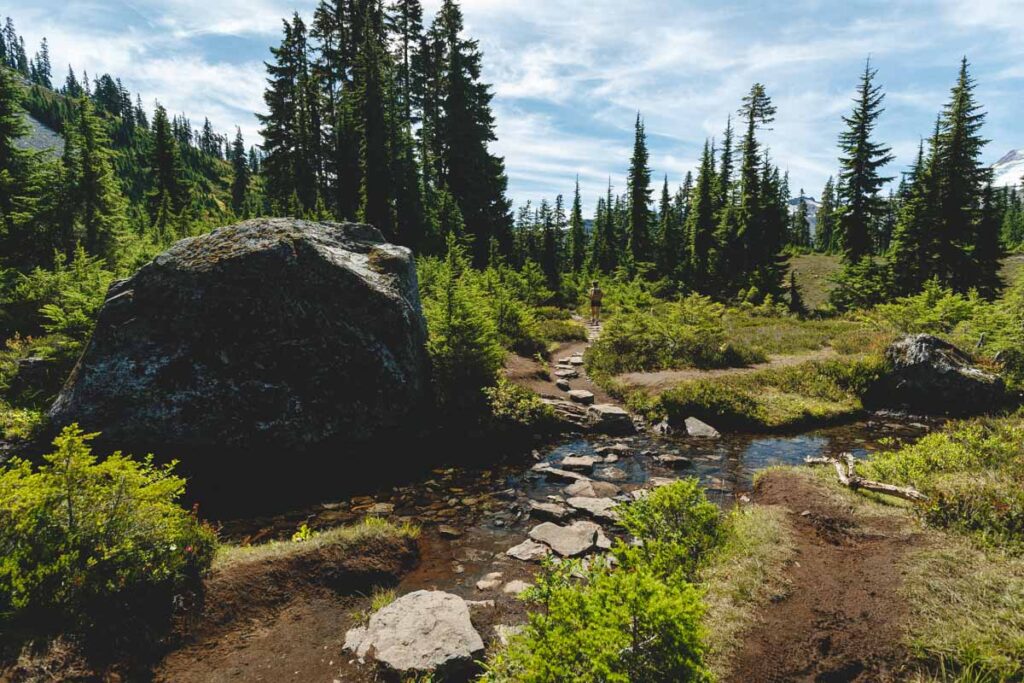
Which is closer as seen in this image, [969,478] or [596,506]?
[969,478]

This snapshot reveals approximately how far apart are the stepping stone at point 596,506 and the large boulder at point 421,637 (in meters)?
3.92

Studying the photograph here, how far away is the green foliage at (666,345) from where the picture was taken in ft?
65.6

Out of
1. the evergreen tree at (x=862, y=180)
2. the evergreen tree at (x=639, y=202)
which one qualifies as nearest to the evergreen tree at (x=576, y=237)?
the evergreen tree at (x=639, y=202)

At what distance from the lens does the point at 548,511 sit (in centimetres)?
929

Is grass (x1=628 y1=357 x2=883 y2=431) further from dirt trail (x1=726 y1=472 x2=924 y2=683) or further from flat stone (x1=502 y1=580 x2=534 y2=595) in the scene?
flat stone (x1=502 y1=580 x2=534 y2=595)

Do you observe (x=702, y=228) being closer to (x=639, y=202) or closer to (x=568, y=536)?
(x=639, y=202)

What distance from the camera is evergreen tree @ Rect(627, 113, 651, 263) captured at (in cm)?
5653

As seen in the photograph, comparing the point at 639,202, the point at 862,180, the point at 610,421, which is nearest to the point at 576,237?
the point at 639,202

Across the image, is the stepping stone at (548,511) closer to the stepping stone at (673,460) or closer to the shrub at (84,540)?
the stepping stone at (673,460)

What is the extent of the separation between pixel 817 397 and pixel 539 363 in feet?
34.1

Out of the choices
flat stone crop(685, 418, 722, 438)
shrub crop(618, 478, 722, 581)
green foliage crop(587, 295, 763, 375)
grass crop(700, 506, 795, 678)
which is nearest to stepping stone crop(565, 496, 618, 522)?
grass crop(700, 506, 795, 678)

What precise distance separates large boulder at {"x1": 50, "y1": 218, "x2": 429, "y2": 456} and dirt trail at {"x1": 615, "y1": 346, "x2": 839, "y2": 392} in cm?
924

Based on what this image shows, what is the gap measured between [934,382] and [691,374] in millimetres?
7866

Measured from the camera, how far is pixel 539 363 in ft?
65.2
